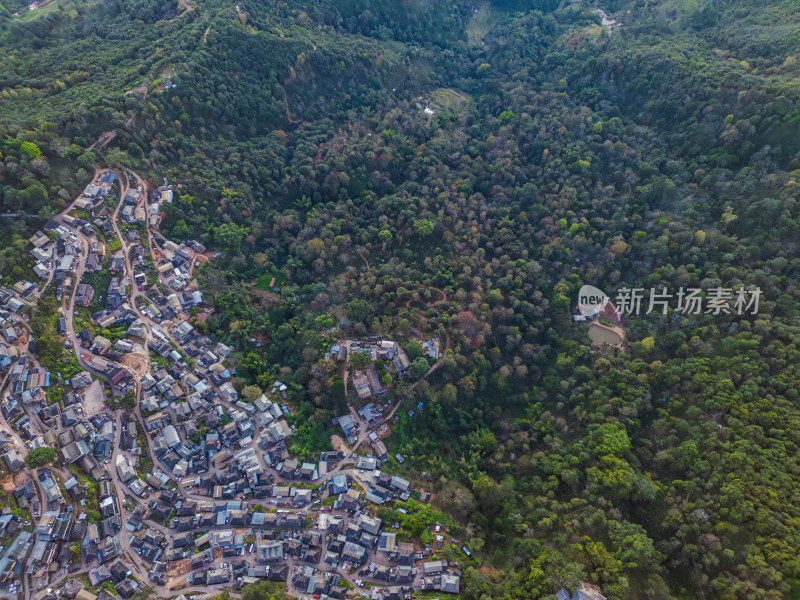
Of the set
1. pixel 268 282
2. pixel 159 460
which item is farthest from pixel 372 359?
pixel 159 460

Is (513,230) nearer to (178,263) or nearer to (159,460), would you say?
(178,263)

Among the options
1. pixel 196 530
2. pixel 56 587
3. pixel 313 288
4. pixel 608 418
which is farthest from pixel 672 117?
pixel 56 587

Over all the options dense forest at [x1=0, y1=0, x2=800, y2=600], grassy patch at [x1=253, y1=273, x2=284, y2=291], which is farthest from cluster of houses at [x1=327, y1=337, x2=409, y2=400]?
grassy patch at [x1=253, y1=273, x2=284, y2=291]

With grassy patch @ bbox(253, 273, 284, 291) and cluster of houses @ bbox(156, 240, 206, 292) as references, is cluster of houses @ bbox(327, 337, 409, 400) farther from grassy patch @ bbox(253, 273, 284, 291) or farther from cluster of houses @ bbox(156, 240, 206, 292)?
cluster of houses @ bbox(156, 240, 206, 292)

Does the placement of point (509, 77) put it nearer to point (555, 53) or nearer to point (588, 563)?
point (555, 53)

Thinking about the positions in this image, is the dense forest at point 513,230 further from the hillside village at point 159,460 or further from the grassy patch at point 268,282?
the hillside village at point 159,460

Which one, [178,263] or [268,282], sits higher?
[178,263]

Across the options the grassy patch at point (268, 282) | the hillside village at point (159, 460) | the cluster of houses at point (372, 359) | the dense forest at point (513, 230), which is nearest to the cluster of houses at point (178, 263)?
the hillside village at point (159, 460)
